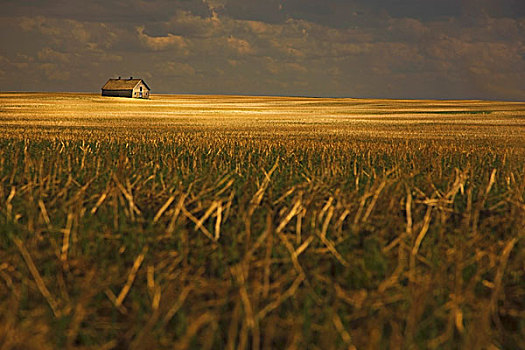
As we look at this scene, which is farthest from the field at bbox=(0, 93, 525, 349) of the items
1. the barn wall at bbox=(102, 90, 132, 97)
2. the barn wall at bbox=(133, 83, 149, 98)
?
the barn wall at bbox=(102, 90, 132, 97)

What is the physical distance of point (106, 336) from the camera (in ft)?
10.1

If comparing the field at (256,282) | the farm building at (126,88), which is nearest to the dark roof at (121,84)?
the farm building at (126,88)

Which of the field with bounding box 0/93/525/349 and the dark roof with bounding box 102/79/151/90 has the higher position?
the dark roof with bounding box 102/79/151/90

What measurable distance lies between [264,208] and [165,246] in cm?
162

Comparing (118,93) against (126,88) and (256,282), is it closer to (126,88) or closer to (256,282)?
(126,88)

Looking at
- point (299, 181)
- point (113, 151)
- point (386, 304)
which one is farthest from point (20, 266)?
point (113, 151)

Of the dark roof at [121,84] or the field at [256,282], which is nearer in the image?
the field at [256,282]

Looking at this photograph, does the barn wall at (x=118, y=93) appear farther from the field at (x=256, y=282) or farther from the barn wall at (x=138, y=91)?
the field at (x=256, y=282)

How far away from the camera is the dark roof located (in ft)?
335

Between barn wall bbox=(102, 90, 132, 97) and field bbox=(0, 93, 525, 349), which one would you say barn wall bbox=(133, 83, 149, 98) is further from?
field bbox=(0, 93, 525, 349)

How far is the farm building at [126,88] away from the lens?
101562 mm

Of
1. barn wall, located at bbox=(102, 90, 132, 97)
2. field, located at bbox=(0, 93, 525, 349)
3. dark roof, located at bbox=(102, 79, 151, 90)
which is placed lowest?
field, located at bbox=(0, 93, 525, 349)

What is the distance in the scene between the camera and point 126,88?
102m

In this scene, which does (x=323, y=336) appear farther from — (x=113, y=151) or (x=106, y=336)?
(x=113, y=151)
